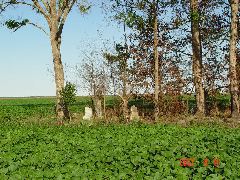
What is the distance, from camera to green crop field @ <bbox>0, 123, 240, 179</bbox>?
9.18 m

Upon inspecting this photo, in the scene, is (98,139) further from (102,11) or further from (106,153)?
(102,11)

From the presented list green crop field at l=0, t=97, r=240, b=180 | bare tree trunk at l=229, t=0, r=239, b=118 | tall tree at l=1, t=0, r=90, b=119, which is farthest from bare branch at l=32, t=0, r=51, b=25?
green crop field at l=0, t=97, r=240, b=180

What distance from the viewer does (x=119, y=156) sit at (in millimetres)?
11109

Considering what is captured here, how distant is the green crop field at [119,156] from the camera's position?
9.18 meters

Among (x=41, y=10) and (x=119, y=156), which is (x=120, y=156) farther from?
(x=41, y=10)

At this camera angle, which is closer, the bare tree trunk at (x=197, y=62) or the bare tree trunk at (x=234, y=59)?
the bare tree trunk at (x=234, y=59)

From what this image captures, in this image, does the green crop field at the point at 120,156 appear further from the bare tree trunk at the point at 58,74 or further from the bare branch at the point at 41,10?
A: the bare branch at the point at 41,10

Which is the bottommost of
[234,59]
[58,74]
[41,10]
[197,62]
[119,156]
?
[119,156]

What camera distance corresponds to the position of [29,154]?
12.3 m

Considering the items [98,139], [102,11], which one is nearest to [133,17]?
[102,11]

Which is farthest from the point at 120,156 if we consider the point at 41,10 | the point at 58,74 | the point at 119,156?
the point at 41,10

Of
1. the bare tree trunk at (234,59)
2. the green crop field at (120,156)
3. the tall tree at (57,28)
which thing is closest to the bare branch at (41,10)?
the tall tree at (57,28)

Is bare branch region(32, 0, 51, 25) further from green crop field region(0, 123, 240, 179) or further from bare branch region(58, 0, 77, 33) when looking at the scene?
green crop field region(0, 123, 240, 179)

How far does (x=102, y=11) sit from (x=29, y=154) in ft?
54.7
